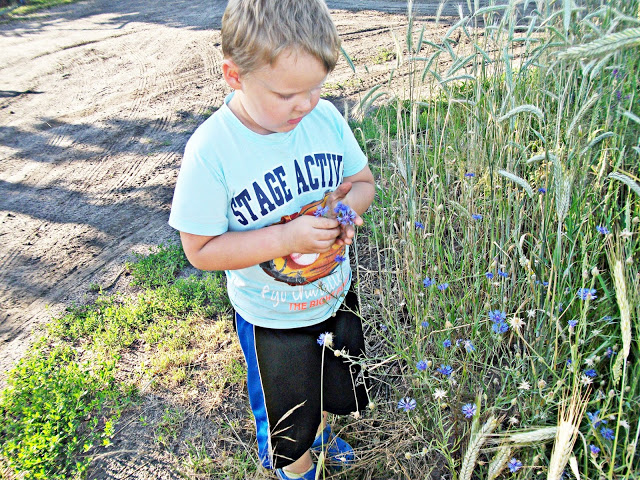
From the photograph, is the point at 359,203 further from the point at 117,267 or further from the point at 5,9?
the point at 5,9

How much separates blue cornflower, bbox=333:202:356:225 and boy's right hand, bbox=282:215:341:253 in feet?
0.07

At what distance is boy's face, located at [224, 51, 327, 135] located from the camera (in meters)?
1.51

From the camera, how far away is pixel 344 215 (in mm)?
1641

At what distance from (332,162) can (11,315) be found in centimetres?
228

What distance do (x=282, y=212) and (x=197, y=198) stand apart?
0.32 metres

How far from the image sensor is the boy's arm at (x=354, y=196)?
1.69 meters

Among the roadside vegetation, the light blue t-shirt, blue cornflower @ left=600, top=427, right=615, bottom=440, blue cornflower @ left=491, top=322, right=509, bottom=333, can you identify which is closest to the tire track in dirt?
the roadside vegetation

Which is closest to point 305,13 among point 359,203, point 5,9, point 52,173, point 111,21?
point 359,203

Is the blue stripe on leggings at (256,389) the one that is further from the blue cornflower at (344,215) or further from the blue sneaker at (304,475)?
the blue cornflower at (344,215)

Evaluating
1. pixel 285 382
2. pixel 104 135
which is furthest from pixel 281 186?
pixel 104 135

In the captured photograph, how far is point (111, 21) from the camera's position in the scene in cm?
848

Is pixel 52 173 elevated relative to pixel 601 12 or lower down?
lower down

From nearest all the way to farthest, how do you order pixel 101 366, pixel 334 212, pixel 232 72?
pixel 232 72 < pixel 334 212 < pixel 101 366

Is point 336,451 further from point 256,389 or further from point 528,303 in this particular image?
point 528,303
